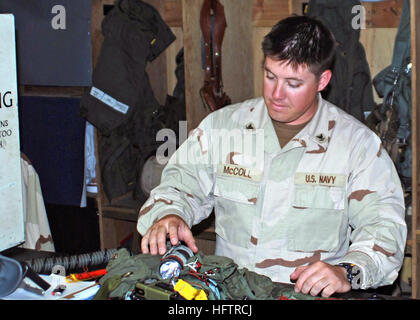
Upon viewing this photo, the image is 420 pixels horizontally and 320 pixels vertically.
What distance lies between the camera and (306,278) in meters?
1.45

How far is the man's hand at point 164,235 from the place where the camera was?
1.67 meters

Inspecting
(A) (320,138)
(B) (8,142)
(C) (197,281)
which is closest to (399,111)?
(A) (320,138)

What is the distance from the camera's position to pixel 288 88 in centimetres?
204

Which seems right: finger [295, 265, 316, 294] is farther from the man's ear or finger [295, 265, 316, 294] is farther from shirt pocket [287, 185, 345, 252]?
the man's ear

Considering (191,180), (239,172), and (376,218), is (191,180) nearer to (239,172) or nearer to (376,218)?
(239,172)

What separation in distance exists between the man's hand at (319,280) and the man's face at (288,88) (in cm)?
72

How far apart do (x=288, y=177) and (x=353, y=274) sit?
0.63 meters

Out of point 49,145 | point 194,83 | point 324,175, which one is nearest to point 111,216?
point 49,145

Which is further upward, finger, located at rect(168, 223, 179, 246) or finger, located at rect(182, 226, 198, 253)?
finger, located at rect(168, 223, 179, 246)

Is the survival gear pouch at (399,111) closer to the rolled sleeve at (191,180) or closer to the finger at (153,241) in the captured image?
the rolled sleeve at (191,180)

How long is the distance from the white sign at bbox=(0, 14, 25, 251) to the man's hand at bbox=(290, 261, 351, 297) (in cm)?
70

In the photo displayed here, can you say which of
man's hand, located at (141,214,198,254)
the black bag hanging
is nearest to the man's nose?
man's hand, located at (141,214,198,254)

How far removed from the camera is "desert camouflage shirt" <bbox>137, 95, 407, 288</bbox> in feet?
6.77

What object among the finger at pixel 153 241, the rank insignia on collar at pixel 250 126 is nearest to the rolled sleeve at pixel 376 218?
the rank insignia on collar at pixel 250 126
